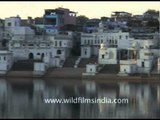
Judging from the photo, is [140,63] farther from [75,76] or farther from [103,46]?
[75,76]

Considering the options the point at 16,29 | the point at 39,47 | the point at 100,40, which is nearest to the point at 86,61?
the point at 100,40

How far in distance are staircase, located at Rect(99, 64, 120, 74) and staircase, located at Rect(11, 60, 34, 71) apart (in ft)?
15.2

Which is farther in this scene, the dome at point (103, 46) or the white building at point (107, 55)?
the dome at point (103, 46)

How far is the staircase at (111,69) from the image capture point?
35.7m

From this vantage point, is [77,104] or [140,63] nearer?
[77,104]

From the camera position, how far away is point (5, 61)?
3797 centimetres

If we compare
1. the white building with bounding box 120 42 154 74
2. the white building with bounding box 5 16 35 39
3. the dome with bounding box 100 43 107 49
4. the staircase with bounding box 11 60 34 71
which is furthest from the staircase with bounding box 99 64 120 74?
the white building with bounding box 5 16 35 39

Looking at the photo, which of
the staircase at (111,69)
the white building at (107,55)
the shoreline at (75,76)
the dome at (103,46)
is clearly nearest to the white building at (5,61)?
the shoreline at (75,76)

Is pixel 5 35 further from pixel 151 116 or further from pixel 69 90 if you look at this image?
pixel 151 116

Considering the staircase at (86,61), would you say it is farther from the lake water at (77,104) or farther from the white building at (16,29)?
the lake water at (77,104)

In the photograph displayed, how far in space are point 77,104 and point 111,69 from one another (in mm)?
15613

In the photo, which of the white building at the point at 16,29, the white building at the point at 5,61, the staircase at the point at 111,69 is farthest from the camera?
the white building at the point at 16,29

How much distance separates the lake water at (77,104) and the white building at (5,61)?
34.7ft

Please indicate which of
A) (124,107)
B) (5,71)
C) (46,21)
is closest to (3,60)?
(5,71)
